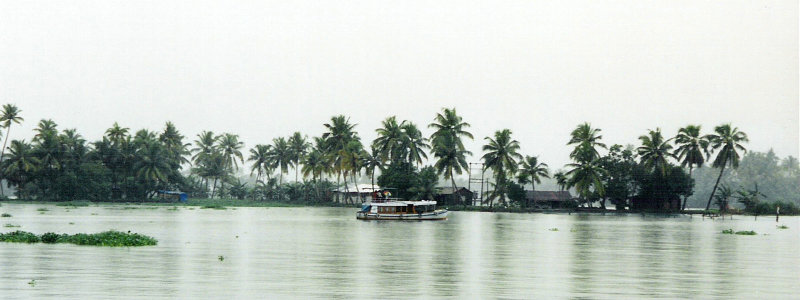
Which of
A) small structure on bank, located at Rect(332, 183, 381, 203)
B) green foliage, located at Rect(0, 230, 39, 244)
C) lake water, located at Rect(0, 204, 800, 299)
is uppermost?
small structure on bank, located at Rect(332, 183, 381, 203)

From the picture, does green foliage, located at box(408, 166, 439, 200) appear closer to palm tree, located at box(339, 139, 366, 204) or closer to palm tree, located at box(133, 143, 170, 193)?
palm tree, located at box(339, 139, 366, 204)

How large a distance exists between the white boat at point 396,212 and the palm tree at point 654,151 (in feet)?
154

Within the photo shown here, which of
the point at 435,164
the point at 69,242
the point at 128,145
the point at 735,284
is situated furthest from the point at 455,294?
the point at 128,145

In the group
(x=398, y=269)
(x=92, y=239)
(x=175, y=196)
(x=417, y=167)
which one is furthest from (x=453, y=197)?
(x=398, y=269)

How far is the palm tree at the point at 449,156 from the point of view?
391ft

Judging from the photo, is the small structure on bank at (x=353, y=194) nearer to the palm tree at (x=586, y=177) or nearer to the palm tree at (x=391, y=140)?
the palm tree at (x=391, y=140)

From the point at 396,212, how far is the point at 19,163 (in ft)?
233

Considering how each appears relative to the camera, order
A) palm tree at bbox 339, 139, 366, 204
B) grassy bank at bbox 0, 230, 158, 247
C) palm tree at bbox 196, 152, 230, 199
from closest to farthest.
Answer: grassy bank at bbox 0, 230, 158, 247
palm tree at bbox 339, 139, 366, 204
palm tree at bbox 196, 152, 230, 199

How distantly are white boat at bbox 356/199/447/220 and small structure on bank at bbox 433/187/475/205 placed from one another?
44.0 m

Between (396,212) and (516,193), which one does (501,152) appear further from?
(396,212)

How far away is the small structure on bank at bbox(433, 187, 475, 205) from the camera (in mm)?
131250

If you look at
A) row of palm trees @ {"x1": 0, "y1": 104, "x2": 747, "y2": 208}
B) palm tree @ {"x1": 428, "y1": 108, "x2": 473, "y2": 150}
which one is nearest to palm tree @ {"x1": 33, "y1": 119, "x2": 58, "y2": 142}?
row of palm trees @ {"x1": 0, "y1": 104, "x2": 747, "y2": 208}

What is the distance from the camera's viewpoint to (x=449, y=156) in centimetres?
11962

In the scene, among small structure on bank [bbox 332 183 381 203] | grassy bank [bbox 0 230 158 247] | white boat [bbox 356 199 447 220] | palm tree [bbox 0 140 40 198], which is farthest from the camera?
small structure on bank [bbox 332 183 381 203]
